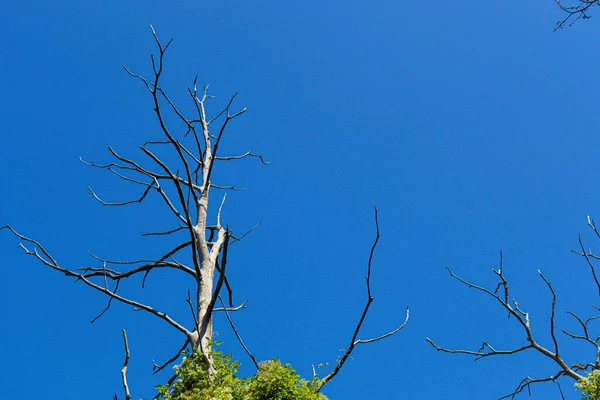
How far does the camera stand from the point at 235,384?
3348 mm

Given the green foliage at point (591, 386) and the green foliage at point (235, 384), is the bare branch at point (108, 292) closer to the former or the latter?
the green foliage at point (235, 384)

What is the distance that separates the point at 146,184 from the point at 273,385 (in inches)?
139

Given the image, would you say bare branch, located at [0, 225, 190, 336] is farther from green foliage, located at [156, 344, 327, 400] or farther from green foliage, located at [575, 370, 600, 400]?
green foliage, located at [575, 370, 600, 400]

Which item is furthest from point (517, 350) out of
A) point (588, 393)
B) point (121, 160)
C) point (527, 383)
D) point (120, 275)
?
point (121, 160)

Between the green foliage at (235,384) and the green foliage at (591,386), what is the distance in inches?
93.5

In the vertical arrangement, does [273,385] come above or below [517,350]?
below

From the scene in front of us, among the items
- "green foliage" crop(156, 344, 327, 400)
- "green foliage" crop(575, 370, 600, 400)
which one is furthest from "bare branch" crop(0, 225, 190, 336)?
"green foliage" crop(575, 370, 600, 400)

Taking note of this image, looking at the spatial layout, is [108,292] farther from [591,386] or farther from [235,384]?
[591,386]

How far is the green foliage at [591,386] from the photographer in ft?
13.5

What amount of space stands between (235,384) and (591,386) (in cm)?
302

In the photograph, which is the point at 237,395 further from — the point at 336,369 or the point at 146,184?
the point at 146,184

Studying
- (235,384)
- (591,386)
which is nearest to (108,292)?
(235,384)

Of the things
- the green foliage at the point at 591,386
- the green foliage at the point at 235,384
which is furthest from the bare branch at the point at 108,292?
the green foliage at the point at 591,386

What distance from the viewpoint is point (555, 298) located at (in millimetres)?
5340
